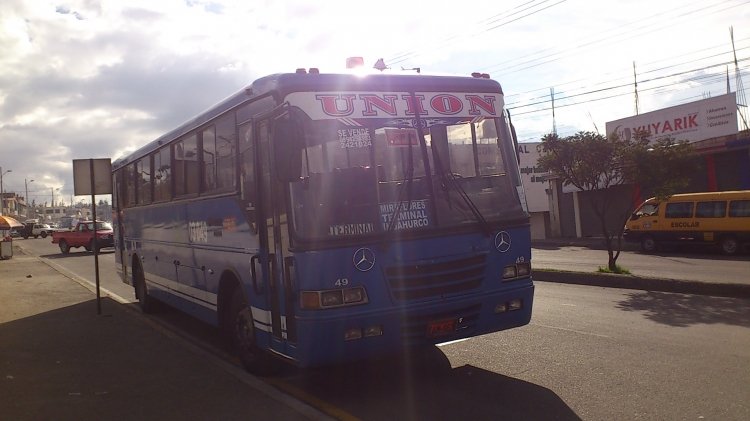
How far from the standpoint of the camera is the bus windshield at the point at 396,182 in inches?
209

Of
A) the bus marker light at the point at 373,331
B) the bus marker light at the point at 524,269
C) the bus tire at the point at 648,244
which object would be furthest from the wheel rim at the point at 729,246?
the bus marker light at the point at 373,331

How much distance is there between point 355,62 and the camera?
6363 millimetres

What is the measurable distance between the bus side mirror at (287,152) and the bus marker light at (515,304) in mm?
2453

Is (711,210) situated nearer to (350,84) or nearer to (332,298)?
(350,84)

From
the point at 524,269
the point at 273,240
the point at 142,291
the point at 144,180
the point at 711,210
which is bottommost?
the point at 142,291

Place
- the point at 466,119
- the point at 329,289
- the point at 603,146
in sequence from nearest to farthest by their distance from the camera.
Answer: the point at 329,289 < the point at 466,119 < the point at 603,146

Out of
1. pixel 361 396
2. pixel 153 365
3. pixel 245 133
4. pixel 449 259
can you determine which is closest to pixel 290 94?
pixel 245 133

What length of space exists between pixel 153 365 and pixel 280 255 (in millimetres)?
2741

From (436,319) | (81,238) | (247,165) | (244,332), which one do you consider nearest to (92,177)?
(244,332)

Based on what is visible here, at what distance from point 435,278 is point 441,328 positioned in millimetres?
473

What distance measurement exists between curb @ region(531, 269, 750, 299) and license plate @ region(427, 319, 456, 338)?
466cm

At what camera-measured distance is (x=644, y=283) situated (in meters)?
12.1

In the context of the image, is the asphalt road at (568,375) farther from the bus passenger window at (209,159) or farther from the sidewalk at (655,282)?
the bus passenger window at (209,159)

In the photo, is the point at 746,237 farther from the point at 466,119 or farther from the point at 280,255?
the point at 280,255
